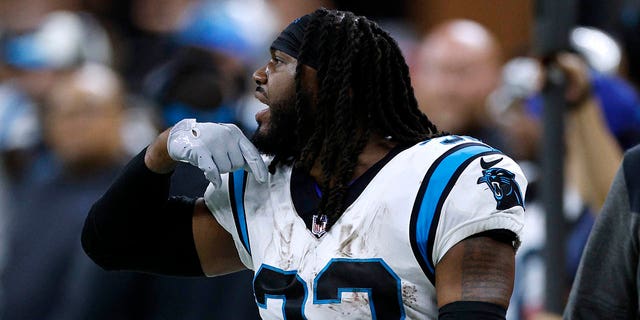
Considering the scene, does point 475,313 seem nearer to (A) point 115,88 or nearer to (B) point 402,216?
(B) point 402,216

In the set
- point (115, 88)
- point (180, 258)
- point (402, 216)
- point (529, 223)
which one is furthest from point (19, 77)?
point (402, 216)

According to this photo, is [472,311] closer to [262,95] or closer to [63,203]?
[262,95]

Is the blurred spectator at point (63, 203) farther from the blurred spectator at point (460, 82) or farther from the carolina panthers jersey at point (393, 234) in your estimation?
the carolina panthers jersey at point (393, 234)

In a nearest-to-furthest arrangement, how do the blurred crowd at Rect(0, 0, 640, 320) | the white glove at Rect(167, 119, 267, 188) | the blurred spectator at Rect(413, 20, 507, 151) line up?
the white glove at Rect(167, 119, 267, 188) < the blurred crowd at Rect(0, 0, 640, 320) < the blurred spectator at Rect(413, 20, 507, 151)

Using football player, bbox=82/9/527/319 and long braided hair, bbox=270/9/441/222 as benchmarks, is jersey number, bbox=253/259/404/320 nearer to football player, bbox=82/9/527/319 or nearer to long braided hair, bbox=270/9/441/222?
football player, bbox=82/9/527/319

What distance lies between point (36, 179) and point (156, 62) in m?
3.07

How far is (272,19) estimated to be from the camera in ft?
29.4

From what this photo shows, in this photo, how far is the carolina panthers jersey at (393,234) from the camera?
117 inches

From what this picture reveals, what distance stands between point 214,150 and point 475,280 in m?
0.66

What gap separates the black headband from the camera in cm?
320

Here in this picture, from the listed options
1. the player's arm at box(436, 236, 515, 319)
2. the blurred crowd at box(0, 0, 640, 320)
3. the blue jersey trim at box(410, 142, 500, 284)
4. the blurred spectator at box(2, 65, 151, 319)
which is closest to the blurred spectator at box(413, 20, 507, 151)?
the blurred crowd at box(0, 0, 640, 320)

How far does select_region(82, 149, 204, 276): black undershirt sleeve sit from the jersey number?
1.20 feet

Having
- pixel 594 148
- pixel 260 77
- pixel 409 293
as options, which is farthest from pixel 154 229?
pixel 594 148

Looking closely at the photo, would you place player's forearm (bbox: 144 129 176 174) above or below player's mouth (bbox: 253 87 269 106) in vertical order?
below
